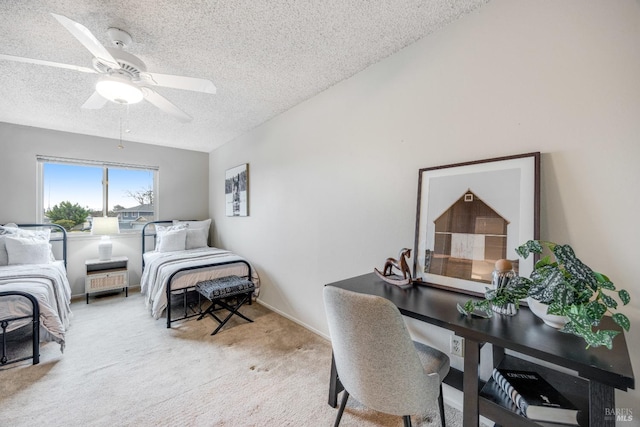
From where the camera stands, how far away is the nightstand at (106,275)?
3660mm

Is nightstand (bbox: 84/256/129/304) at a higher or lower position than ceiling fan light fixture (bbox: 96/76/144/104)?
lower

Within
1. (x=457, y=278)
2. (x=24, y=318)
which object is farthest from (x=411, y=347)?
(x=24, y=318)

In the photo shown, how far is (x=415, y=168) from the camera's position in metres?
1.87

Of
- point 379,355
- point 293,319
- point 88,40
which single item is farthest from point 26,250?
point 379,355

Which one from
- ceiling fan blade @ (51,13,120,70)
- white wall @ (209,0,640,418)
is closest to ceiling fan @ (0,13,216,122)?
ceiling fan blade @ (51,13,120,70)

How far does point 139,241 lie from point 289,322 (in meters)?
3.14

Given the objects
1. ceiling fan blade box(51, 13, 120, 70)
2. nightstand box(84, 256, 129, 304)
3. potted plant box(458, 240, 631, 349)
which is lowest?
nightstand box(84, 256, 129, 304)

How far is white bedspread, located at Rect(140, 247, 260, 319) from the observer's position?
115 inches

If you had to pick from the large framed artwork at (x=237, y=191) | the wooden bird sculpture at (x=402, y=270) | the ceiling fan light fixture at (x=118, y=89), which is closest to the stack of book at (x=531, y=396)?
the wooden bird sculpture at (x=402, y=270)

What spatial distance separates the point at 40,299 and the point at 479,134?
11.8 feet

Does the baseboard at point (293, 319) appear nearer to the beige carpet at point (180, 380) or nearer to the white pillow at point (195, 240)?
the beige carpet at point (180, 380)

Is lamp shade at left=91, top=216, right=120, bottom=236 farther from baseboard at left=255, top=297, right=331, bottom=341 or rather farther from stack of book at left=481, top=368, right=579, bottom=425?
stack of book at left=481, top=368, right=579, bottom=425

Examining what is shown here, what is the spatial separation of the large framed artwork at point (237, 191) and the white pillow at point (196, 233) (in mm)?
585

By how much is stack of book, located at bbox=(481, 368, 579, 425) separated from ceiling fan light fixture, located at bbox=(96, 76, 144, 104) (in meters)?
2.70
